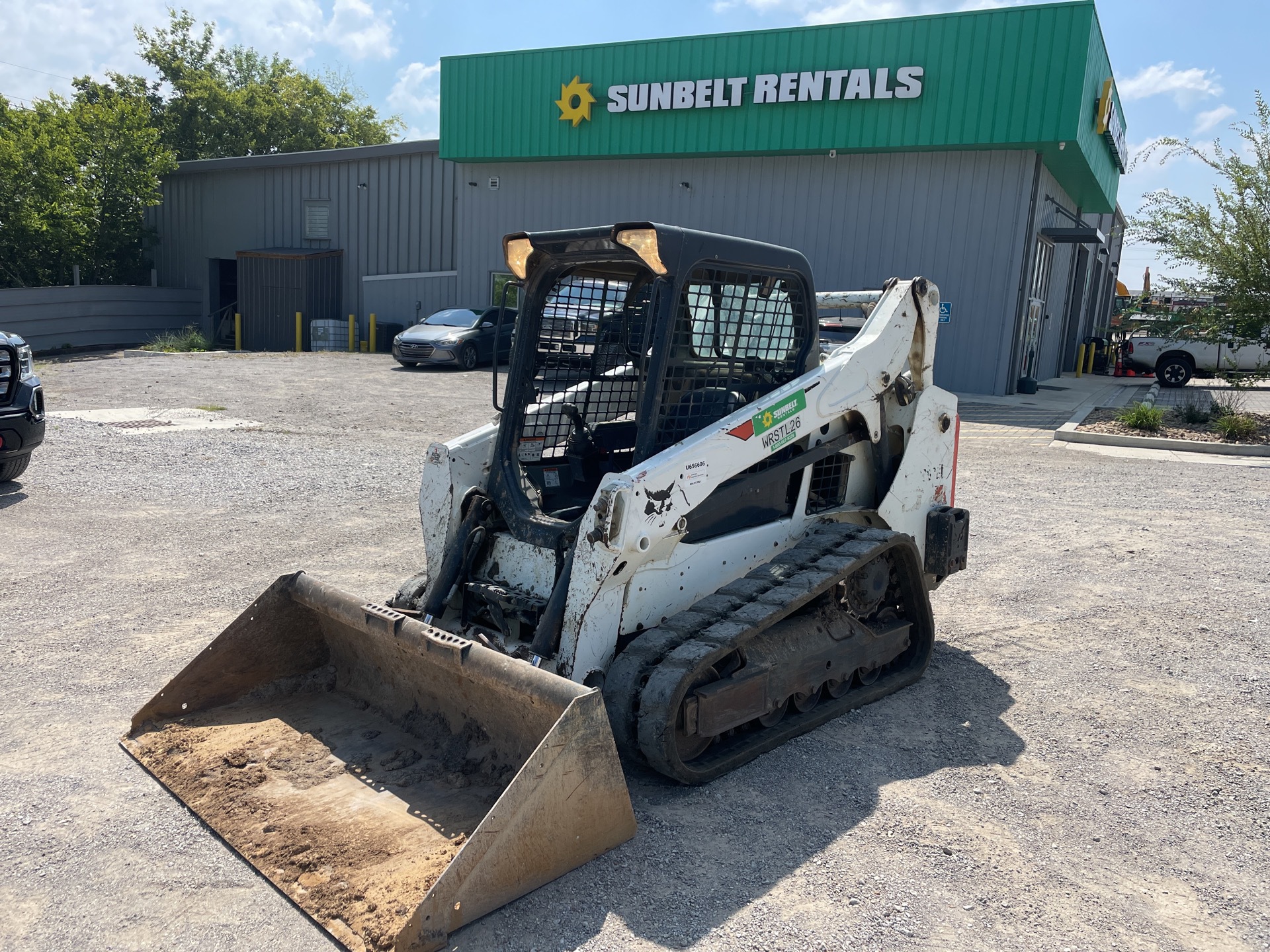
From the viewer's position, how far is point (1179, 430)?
14.7 meters

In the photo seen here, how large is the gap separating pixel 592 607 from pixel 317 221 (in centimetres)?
2731

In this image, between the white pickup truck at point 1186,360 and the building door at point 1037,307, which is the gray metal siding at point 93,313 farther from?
the white pickup truck at point 1186,360

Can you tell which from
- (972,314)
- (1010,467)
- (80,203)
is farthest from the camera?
(80,203)

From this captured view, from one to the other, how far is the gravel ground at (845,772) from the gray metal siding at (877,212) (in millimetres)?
11095

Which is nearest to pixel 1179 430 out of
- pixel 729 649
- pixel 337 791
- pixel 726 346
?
pixel 726 346

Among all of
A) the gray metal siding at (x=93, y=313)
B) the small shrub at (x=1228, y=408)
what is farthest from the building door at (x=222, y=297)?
the small shrub at (x=1228, y=408)

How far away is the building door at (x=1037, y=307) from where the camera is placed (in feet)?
68.3

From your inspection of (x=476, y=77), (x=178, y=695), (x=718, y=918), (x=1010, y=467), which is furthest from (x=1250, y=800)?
(x=476, y=77)

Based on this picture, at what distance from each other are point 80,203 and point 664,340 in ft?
97.0

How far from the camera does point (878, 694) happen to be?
195 inches

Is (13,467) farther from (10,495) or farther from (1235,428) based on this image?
(1235,428)

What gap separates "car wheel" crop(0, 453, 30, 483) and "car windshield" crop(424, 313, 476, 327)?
43.8ft

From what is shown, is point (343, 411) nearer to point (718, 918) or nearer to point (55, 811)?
point (55, 811)

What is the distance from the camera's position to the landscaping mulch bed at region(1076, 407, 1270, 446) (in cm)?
1386
